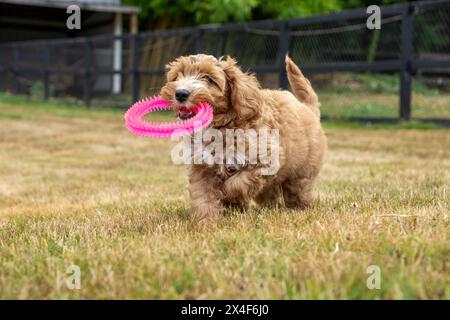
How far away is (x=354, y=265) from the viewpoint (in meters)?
2.69

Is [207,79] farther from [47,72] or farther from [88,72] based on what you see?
Result: [47,72]

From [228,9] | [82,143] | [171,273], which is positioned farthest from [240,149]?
[228,9]

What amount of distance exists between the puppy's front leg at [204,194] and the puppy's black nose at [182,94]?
1.68 feet

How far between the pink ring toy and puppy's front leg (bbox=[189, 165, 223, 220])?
1.12 ft

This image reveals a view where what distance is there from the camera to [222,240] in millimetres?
3375

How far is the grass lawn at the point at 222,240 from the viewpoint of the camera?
2574mm

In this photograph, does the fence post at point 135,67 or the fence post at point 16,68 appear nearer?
the fence post at point 135,67

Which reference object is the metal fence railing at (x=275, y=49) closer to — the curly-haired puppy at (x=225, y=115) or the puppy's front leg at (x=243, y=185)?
the curly-haired puppy at (x=225, y=115)

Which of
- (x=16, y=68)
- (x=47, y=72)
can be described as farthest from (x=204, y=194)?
(x=16, y=68)
